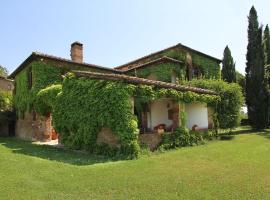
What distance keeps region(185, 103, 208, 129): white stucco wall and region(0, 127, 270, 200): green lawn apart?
8940mm

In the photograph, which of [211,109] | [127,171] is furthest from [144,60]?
[127,171]

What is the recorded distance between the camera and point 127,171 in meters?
9.98

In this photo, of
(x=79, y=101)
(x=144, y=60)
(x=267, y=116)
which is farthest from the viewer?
(x=144, y=60)

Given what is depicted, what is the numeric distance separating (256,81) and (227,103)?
23.8 ft

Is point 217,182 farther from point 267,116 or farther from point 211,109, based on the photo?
point 267,116

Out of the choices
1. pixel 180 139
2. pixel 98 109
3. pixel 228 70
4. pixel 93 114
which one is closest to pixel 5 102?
pixel 93 114

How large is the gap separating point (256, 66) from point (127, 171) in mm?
21042

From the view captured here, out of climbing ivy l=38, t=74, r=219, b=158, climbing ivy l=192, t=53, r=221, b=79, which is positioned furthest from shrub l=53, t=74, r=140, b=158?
climbing ivy l=192, t=53, r=221, b=79

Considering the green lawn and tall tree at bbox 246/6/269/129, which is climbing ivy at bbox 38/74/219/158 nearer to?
the green lawn

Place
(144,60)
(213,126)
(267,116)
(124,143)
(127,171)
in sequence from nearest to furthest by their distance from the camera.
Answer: (127,171), (124,143), (213,126), (267,116), (144,60)

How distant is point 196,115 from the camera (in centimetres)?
2236

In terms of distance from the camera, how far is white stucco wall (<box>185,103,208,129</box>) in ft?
72.8

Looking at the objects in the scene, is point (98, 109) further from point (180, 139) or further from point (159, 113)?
point (159, 113)

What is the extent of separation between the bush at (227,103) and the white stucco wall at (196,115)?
135cm
